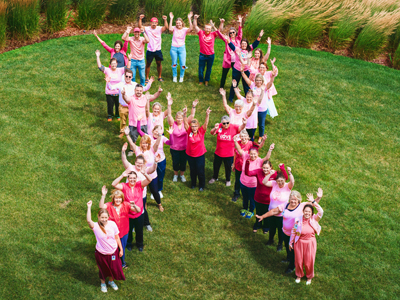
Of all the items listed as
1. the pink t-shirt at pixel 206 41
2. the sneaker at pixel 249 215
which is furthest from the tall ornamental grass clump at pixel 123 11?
the sneaker at pixel 249 215

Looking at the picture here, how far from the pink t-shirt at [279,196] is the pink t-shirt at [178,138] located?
263 centimetres

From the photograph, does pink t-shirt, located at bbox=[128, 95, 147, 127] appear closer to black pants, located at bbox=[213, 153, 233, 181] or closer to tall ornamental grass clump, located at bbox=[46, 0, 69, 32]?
black pants, located at bbox=[213, 153, 233, 181]

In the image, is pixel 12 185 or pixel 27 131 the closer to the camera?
pixel 12 185

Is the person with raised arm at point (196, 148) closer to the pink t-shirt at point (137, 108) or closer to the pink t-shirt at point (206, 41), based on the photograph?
the pink t-shirt at point (137, 108)

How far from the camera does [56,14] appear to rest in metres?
16.3

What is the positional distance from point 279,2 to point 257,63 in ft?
19.5

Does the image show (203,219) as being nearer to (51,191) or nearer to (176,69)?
(51,191)

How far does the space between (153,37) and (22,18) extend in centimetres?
546

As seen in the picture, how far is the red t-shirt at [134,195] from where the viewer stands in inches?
Result: 319

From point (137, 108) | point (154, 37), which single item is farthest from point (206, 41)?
point (137, 108)

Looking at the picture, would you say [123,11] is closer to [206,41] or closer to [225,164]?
[206,41]

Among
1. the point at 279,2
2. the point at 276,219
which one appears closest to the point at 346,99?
the point at 279,2

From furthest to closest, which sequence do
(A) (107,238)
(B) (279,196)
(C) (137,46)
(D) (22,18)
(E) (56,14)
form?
(E) (56,14), (D) (22,18), (C) (137,46), (B) (279,196), (A) (107,238)

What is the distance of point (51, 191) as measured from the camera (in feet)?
33.0
